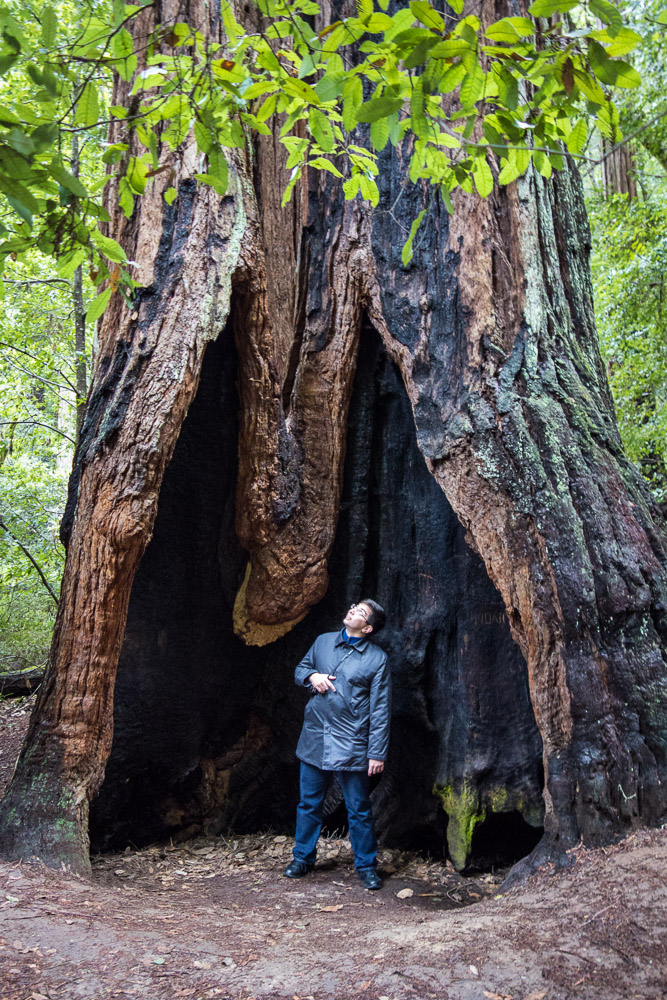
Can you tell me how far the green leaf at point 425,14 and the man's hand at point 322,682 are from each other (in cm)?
362

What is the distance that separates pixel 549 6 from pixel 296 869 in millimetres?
4582

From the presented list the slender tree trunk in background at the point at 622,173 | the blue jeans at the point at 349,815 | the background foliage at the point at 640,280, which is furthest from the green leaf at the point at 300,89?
the slender tree trunk in background at the point at 622,173

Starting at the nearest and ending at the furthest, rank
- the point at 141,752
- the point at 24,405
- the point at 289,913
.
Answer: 1. the point at 289,913
2. the point at 141,752
3. the point at 24,405

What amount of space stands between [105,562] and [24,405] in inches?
293

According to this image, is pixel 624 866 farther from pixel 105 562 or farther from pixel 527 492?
pixel 105 562

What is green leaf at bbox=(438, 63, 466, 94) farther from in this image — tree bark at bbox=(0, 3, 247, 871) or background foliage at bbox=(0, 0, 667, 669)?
tree bark at bbox=(0, 3, 247, 871)

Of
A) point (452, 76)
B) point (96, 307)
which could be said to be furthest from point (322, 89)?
point (96, 307)

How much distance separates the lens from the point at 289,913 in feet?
13.3

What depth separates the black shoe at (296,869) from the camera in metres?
4.70

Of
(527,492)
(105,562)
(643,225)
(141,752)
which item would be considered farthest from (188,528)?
(643,225)

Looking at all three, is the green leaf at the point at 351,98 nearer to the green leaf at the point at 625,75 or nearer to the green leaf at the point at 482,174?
the green leaf at the point at 482,174

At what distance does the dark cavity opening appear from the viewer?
4.98 meters

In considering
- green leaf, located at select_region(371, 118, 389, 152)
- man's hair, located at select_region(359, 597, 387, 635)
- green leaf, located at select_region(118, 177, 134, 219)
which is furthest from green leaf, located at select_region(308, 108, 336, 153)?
man's hair, located at select_region(359, 597, 387, 635)

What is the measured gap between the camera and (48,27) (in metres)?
2.30
